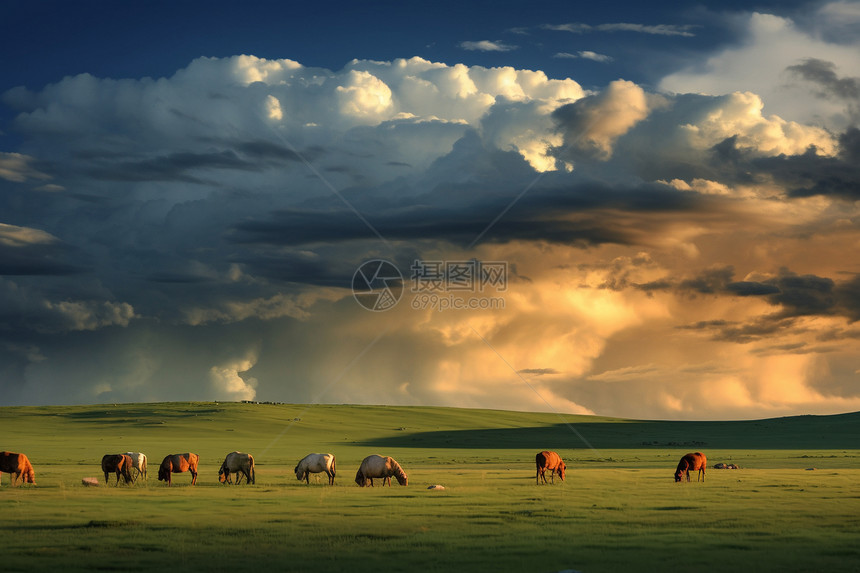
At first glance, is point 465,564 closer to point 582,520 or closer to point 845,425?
point 582,520

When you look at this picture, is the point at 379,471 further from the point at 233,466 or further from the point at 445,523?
the point at 445,523

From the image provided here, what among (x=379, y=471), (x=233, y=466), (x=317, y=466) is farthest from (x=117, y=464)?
(x=379, y=471)

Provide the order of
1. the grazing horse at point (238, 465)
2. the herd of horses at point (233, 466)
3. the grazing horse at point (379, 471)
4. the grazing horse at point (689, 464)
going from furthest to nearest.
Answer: the grazing horse at point (689, 464) → the grazing horse at point (238, 465) → the grazing horse at point (379, 471) → the herd of horses at point (233, 466)

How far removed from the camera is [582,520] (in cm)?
3000

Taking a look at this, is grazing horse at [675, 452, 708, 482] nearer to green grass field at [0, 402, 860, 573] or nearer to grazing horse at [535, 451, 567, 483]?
green grass field at [0, 402, 860, 573]

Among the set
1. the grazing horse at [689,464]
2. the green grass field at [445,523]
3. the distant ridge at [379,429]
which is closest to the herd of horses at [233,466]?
the grazing horse at [689,464]

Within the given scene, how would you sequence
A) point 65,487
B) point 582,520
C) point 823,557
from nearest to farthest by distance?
1. point 823,557
2. point 582,520
3. point 65,487

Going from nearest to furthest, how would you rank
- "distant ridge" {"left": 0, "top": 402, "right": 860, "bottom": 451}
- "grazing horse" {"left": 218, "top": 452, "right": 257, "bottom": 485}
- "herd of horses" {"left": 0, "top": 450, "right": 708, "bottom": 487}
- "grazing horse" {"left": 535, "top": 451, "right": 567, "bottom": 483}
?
"herd of horses" {"left": 0, "top": 450, "right": 708, "bottom": 487}, "grazing horse" {"left": 218, "top": 452, "right": 257, "bottom": 485}, "grazing horse" {"left": 535, "top": 451, "right": 567, "bottom": 483}, "distant ridge" {"left": 0, "top": 402, "right": 860, "bottom": 451}

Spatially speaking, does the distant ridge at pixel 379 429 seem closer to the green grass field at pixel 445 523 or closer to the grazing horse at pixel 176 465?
the grazing horse at pixel 176 465

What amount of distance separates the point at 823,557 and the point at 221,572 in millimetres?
15714

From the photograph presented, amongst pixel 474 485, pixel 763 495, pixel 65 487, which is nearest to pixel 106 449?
pixel 65 487

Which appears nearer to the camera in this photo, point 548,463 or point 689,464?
point 548,463

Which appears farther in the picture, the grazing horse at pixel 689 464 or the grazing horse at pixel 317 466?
the grazing horse at pixel 689 464

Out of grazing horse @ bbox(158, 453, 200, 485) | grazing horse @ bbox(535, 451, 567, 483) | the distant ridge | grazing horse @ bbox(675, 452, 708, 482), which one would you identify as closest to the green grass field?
grazing horse @ bbox(158, 453, 200, 485)
